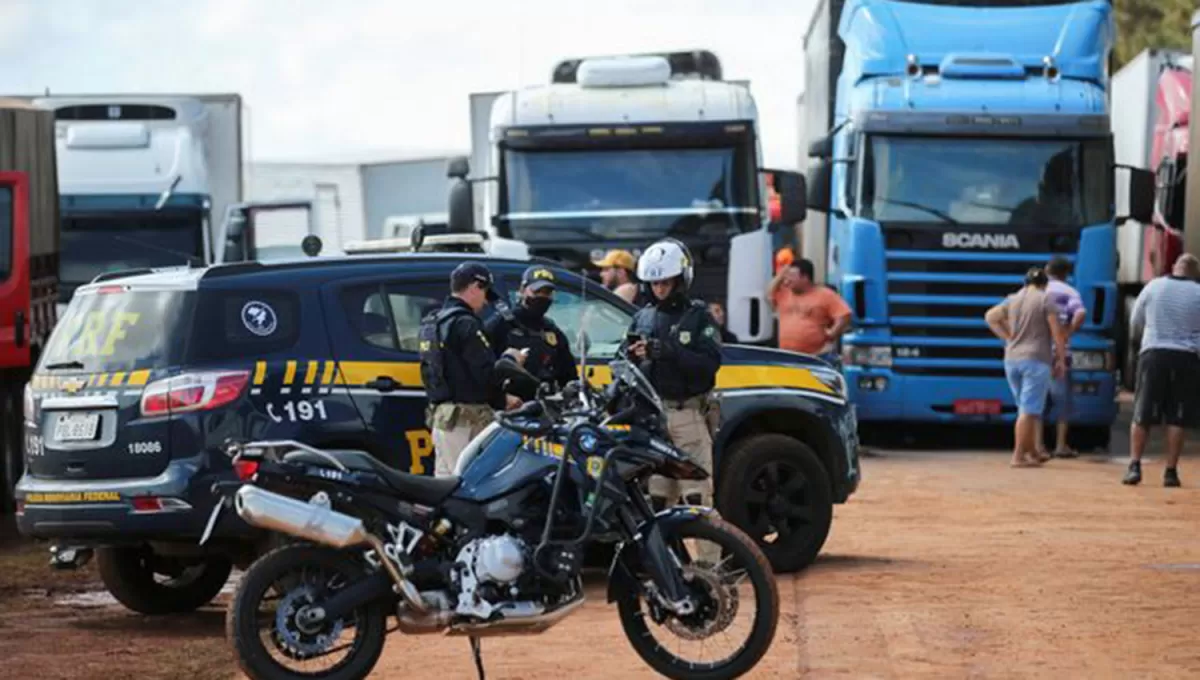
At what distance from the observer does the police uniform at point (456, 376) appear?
12.7 m

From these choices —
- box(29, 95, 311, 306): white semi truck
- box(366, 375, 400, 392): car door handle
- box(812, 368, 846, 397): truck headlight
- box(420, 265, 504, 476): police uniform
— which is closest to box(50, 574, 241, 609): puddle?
box(366, 375, 400, 392): car door handle

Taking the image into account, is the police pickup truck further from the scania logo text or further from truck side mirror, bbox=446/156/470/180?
the scania logo text

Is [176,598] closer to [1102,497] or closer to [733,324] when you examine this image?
[1102,497]

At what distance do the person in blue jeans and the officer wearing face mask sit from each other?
Result: 986 cm

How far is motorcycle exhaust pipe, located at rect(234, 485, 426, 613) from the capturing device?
33.8 feet

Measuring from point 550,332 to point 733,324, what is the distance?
10.3 meters

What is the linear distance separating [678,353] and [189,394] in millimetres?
2404

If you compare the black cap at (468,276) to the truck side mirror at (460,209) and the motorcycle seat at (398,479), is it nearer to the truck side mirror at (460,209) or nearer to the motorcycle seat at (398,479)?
the motorcycle seat at (398,479)

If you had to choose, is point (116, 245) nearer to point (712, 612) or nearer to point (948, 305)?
point (948, 305)

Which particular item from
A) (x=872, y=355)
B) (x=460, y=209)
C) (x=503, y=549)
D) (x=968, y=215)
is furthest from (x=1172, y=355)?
(x=503, y=549)

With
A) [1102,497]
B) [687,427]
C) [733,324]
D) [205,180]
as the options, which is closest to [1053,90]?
[733,324]

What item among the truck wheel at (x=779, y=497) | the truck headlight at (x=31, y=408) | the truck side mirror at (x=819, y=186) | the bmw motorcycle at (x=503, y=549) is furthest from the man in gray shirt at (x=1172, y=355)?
the bmw motorcycle at (x=503, y=549)

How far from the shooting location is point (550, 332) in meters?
13.4

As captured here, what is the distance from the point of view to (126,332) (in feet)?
42.7
